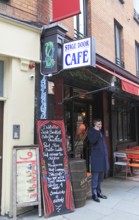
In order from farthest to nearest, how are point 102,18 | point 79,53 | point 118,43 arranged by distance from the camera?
point 118,43 → point 102,18 → point 79,53

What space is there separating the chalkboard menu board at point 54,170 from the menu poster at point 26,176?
0.18 m

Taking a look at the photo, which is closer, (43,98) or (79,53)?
(79,53)

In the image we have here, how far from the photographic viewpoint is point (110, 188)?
801cm

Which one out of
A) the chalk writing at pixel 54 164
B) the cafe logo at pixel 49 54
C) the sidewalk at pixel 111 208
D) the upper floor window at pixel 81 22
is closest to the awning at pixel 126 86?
the cafe logo at pixel 49 54

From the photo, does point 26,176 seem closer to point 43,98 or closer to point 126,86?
point 43,98

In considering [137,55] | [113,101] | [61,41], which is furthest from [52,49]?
[137,55]

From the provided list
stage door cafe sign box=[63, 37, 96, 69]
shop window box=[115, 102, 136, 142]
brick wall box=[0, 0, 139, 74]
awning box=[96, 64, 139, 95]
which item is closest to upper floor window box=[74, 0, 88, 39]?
brick wall box=[0, 0, 139, 74]

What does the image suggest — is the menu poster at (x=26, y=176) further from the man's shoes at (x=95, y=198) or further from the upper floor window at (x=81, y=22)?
the upper floor window at (x=81, y=22)

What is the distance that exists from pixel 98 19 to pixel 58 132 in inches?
205

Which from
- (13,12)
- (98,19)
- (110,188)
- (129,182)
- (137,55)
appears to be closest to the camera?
(13,12)

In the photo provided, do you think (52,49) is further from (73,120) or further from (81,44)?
(73,120)

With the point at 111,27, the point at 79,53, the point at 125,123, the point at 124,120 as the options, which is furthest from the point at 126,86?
the point at 125,123

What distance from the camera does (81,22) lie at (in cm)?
891

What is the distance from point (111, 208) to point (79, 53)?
10.9 ft
